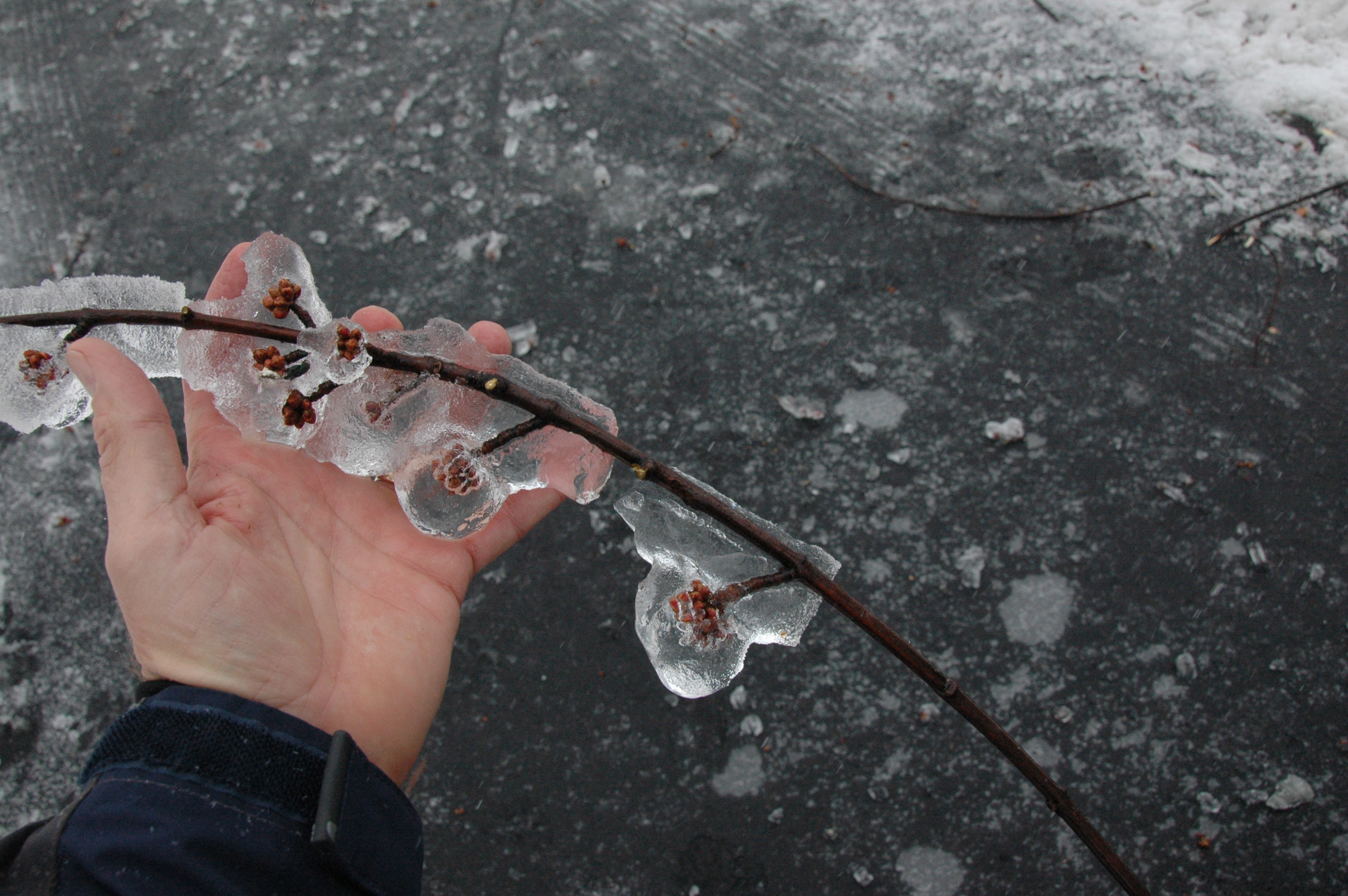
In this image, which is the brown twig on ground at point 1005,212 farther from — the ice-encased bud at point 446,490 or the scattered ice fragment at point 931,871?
the scattered ice fragment at point 931,871

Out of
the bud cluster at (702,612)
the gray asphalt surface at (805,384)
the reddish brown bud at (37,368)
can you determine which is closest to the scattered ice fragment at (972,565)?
the gray asphalt surface at (805,384)

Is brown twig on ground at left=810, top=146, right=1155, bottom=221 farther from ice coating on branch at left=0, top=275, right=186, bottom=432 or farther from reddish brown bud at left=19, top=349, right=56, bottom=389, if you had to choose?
reddish brown bud at left=19, top=349, right=56, bottom=389

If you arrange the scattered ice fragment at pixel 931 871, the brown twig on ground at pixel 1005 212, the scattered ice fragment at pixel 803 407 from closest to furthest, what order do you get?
1. the scattered ice fragment at pixel 931 871
2. the scattered ice fragment at pixel 803 407
3. the brown twig on ground at pixel 1005 212

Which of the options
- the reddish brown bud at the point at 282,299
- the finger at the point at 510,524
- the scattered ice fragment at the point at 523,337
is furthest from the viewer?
the scattered ice fragment at the point at 523,337

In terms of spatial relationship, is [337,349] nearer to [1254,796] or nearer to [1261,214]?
[1254,796]

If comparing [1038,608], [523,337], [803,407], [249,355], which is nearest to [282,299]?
[249,355]

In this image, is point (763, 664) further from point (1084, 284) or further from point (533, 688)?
point (1084, 284)
